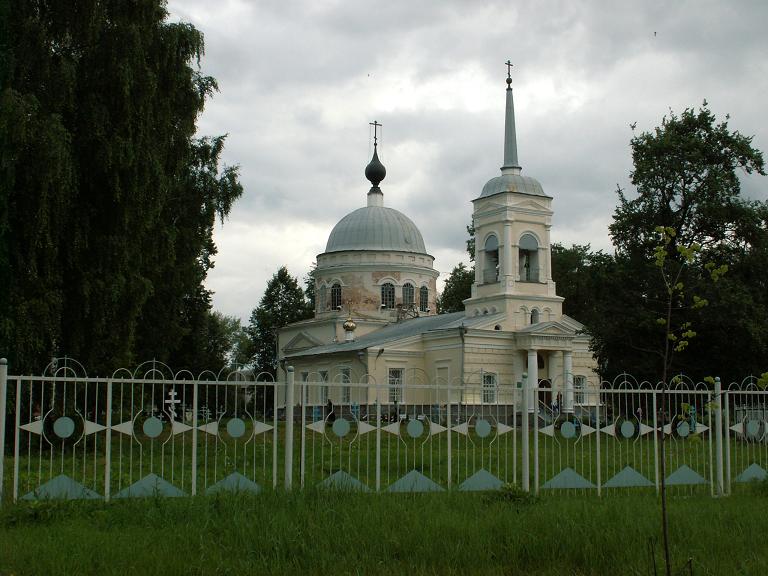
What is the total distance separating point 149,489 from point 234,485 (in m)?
0.86

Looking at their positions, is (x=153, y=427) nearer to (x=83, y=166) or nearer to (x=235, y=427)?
(x=235, y=427)

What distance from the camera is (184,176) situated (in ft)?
84.7

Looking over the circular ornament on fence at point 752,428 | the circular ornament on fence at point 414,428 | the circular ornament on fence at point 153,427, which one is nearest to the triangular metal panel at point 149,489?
the circular ornament on fence at point 153,427

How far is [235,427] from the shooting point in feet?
33.4

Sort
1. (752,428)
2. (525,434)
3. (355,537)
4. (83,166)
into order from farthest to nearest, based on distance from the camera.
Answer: (83,166), (752,428), (525,434), (355,537)

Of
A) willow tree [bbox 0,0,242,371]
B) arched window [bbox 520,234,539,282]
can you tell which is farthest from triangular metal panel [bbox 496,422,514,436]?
arched window [bbox 520,234,539,282]

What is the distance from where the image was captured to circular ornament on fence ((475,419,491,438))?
446 inches

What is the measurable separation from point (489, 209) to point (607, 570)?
34998 millimetres

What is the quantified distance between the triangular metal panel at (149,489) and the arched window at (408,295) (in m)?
43.8

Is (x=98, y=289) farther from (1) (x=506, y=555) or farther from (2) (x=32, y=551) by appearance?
(1) (x=506, y=555)

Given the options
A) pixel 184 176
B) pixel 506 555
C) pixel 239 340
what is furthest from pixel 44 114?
pixel 239 340

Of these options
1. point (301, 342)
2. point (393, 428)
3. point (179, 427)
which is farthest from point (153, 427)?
point (301, 342)

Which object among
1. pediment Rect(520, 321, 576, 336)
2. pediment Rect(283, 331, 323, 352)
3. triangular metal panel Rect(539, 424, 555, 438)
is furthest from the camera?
pediment Rect(283, 331, 323, 352)

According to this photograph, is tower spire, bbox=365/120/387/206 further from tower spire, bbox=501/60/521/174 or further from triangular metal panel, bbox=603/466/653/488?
triangular metal panel, bbox=603/466/653/488
